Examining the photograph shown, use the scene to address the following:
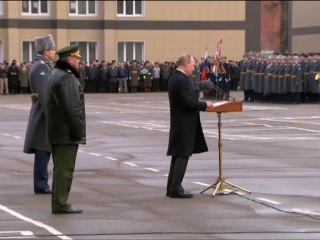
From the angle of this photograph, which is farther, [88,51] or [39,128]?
[88,51]

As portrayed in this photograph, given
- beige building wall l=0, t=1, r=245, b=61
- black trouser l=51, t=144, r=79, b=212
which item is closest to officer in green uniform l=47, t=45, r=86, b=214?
black trouser l=51, t=144, r=79, b=212

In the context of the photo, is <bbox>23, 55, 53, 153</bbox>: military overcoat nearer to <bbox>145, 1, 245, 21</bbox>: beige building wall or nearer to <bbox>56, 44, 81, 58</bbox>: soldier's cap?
<bbox>56, 44, 81, 58</bbox>: soldier's cap

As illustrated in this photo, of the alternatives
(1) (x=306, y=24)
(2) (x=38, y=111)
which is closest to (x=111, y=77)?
(1) (x=306, y=24)

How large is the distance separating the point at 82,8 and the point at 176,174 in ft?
153

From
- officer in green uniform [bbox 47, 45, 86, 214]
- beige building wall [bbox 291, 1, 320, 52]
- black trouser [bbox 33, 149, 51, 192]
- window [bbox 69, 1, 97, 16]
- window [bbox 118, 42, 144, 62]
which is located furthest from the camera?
window [bbox 118, 42, 144, 62]

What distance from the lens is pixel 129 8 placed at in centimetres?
5944

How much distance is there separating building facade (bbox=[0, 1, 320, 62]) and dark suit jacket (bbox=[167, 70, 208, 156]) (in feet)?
145

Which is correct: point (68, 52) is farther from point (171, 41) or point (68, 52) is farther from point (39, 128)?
point (171, 41)

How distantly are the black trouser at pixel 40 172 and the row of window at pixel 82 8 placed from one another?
145ft

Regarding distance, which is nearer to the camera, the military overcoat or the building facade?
the military overcoat

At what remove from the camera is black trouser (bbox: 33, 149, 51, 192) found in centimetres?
1335

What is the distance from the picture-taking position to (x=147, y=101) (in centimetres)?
4216

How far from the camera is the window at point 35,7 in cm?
5778

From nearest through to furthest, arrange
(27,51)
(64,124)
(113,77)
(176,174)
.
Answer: (64,124) → (176,174) → (113,77) → (27,51)
